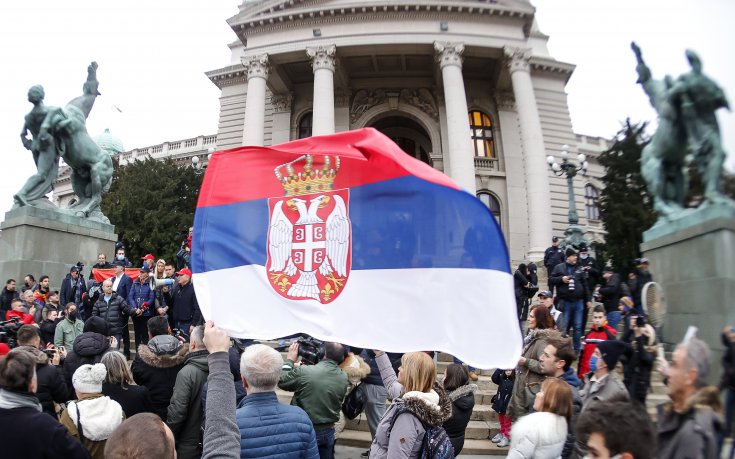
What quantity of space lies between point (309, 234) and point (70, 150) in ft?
38.5

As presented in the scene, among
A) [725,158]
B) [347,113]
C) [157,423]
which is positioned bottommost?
[157,423]

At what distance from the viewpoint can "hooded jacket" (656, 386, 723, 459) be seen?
2.38 metres

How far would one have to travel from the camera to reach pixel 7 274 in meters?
11.9

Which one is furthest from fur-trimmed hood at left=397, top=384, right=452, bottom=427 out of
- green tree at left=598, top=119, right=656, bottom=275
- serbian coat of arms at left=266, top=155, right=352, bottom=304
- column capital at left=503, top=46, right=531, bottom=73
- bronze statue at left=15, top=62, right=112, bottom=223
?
column capital at left=503, top=46, right=531, bottom=73

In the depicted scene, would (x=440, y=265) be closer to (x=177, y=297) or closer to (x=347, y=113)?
(x=177, y=297)

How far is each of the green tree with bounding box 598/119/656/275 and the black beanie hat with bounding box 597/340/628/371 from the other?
55.8ft

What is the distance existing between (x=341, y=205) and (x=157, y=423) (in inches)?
81.4

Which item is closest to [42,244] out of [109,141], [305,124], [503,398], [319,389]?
[319,389]

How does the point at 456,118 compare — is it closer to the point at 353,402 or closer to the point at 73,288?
the point at 73,288

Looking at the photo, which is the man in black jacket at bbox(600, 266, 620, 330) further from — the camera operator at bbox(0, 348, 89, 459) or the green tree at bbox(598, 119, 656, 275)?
the green tree at bbox(598, 119, 656, 275)

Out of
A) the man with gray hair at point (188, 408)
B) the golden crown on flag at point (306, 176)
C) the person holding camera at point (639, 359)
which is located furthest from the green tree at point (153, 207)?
the person holding camera at point (639, 359)

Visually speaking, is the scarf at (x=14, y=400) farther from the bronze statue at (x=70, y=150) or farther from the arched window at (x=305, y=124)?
the arched window at (x=305, y=124)

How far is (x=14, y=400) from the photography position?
2510 mm

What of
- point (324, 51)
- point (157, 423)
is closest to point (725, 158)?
point (157, 423)
